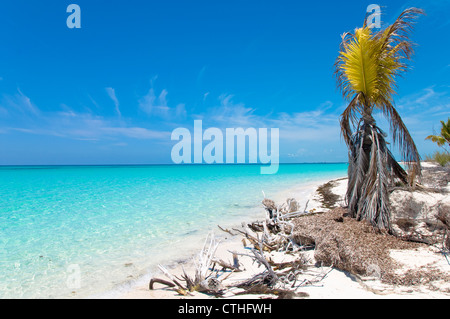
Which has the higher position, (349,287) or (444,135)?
(444,135)

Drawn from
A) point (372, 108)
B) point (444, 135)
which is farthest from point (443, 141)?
point (372, 108)

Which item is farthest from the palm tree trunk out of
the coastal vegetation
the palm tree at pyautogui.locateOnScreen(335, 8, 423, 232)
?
the coastal vegetation

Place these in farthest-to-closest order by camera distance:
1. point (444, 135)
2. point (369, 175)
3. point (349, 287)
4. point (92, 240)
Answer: point (444, 135) < point (92, 240) < point (369, 175) < point (349, 287)

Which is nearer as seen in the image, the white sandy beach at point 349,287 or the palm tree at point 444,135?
the white sandy beach at point 349,287

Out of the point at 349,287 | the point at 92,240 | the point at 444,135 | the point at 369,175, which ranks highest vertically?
the point at 444,135

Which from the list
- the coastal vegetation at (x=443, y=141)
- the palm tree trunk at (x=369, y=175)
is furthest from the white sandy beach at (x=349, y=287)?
the coastal vegetation at (x=443, y=141)

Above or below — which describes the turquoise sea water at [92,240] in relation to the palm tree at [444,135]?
below

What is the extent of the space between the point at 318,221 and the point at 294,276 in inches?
79.4

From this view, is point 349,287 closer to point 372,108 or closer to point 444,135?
point 372,108

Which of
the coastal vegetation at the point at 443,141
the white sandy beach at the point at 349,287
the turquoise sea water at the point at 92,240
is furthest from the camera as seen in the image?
the coastal vegetation at the point at 443,141

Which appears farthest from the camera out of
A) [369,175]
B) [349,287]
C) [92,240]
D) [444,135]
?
[444,135]

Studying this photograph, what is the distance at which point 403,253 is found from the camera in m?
4.02

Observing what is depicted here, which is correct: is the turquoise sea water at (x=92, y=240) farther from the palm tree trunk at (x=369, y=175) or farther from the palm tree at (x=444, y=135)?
the palm tree at (x=444, y=135)

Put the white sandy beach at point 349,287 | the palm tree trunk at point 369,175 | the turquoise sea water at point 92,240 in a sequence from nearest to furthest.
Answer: the white sandy beach at point 349,287 → the turquoise sea water at point 92,240 → the palm tree trunk at point 369,175
